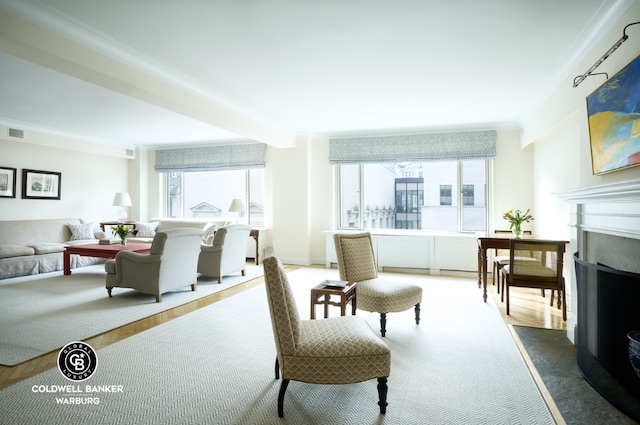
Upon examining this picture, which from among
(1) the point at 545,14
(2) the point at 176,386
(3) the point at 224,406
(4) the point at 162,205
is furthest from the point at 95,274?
(1) the point at 545,14

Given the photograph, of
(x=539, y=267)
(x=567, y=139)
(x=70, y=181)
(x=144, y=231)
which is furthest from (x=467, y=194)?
(x=70, y=181)

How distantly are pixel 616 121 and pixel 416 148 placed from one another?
3858mm

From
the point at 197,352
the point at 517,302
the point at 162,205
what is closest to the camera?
the point at 197,352

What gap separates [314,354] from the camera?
191 centimetres

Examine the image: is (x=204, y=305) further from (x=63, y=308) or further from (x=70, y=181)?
(x=70, y=181)

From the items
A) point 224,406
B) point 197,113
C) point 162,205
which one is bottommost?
point 224,406

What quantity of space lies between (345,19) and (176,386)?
284 cm

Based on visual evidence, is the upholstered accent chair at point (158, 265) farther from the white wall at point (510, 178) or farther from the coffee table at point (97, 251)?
the white wall at point (510, 178)

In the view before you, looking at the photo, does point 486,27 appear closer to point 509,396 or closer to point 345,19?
point 345,19

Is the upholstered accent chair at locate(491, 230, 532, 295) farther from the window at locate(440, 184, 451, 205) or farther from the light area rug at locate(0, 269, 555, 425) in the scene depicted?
the light area rug at locate(0, 269, 555, 425)

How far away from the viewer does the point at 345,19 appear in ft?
8.65

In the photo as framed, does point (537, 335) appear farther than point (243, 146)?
No

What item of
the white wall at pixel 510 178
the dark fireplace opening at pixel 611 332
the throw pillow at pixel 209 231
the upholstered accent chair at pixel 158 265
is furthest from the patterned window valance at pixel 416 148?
the dark fireplace opening at pixel 611 332

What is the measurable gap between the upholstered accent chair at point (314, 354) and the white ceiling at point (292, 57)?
1.97m
